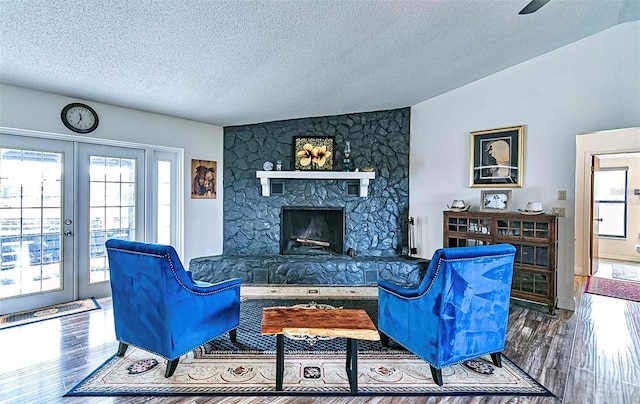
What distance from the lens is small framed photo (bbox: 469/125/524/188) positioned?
4383mm

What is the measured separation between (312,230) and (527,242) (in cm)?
304

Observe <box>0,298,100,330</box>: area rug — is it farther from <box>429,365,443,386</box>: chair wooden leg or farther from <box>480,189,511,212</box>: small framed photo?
<box>480,189,511,212</box>: small framed photo

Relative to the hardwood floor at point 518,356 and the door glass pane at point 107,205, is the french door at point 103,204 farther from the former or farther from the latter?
the hardwood floor at point 518,356

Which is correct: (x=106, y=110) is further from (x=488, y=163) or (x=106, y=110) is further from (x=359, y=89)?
(x=488, y=163)

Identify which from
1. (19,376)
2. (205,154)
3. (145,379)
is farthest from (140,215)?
(145,379)

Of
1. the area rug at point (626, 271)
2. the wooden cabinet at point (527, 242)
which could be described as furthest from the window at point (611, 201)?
the wooden cabinet at point (527, 242)

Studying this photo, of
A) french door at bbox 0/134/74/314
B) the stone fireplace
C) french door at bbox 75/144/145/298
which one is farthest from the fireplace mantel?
french door at bbox 0/134/74/314

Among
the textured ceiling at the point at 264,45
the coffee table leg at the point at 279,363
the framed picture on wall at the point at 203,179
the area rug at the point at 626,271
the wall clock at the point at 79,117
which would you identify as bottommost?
the area rug at the point at 626,271

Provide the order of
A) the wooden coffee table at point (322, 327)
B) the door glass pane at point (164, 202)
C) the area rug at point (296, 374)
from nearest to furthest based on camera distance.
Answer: the wooden coffee table at point (322, 327) → the area rug at point (296, 374) → the door glass pane at point (164, 202)

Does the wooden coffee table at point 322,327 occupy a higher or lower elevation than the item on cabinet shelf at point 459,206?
lower

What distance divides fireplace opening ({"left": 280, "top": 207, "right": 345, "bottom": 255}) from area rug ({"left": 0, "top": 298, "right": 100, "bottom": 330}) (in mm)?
2658

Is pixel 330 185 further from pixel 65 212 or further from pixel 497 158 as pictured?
pixel 65 212

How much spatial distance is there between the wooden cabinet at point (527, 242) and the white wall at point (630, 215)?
4652 mm

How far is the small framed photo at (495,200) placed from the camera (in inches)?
172
